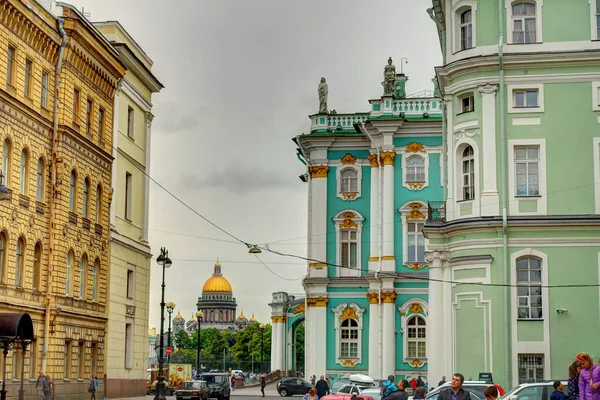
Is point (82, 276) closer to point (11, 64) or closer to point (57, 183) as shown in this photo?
point (57, 183)

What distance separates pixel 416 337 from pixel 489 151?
24.7 meters

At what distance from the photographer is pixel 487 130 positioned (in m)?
38.8

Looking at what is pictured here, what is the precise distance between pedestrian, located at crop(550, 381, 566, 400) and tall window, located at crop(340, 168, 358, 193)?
139 feet

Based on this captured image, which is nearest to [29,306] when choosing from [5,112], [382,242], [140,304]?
[5,112]

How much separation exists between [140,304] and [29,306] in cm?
1562

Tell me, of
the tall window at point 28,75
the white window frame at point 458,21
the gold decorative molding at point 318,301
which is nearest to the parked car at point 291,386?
the gold decorative molding at point 318,301

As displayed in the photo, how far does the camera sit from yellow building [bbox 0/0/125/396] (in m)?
39.7

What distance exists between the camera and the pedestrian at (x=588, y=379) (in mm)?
17250

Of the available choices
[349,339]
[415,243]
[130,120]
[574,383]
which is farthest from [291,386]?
[574,383]

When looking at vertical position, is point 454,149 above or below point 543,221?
above

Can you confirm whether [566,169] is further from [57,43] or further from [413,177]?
[413,177]

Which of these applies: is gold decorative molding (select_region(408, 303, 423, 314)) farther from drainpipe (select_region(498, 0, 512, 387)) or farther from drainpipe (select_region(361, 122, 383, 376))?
drainpipe (select_region(498, 0, 512, 387))

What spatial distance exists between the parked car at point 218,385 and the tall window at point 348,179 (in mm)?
14603

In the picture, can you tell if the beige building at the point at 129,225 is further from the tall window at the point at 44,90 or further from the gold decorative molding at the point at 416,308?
the gold decorative molding at the point at 416,308
